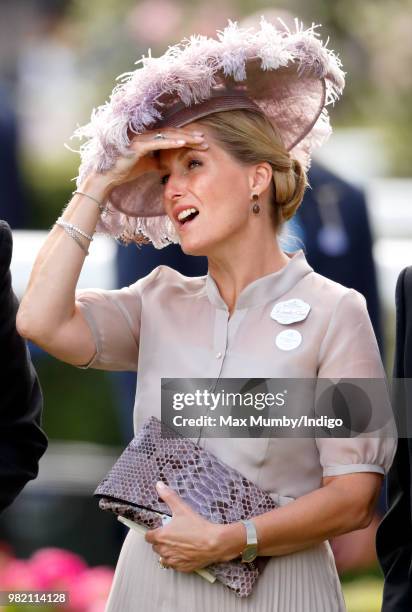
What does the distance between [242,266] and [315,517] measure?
A: 1.96 ft

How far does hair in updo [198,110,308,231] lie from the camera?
285 cm

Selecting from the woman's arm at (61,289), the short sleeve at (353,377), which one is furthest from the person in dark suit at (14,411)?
the short sleeve at (353,377)

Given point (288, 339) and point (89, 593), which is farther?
point (89, 593)

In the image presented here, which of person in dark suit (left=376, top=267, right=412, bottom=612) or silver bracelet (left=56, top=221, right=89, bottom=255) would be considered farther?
silver bracelet (left=56, top=221, right=89, bottom=255)

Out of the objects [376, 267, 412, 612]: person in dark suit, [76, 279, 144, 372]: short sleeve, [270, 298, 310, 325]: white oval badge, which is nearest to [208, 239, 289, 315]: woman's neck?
[270, 298, 310, 325]: white oval badge

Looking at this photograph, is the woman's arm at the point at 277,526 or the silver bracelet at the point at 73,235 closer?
the woman's arm at the point at 277,526

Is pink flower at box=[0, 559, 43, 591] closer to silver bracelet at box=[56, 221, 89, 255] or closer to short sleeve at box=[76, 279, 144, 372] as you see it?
short sleeve at box=[76, 279, 144, 372]

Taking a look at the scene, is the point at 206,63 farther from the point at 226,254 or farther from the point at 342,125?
the point at 342,125

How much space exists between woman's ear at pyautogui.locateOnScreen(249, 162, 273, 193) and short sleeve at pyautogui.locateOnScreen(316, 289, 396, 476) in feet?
1.16

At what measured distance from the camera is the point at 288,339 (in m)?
2.77

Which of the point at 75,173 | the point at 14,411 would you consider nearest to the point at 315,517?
the point at 14,411

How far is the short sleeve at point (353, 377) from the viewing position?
106 inches

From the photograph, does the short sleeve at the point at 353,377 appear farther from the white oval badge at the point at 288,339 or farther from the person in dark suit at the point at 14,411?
the person in dark suit at the point at 14,411

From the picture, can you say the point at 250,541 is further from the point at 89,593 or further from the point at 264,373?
the point at 89,593
